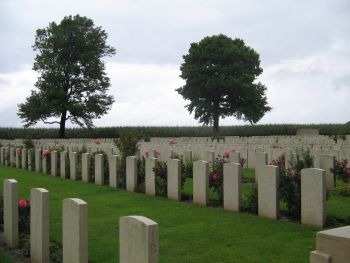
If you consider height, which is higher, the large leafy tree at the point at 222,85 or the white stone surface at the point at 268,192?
the large leafy tree at the point at 222,85

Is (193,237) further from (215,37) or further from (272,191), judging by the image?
(215,37)

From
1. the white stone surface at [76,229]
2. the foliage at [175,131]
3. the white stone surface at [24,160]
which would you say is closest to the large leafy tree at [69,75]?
the foliage at [175,131]

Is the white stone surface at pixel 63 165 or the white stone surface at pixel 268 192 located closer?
the white stone surface at pixel 268 192

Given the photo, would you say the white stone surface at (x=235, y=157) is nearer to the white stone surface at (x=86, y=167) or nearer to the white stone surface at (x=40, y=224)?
the white stone surface at (x=86, y=167)

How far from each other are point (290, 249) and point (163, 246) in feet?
5.06

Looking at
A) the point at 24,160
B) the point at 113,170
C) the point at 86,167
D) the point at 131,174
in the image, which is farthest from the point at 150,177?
the point at 24,160

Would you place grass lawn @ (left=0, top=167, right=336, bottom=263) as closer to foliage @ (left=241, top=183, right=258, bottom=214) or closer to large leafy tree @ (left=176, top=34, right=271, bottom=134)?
foliage @ (left=241, top=183, right=258, bottom=214)

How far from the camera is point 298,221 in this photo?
6.87 meters

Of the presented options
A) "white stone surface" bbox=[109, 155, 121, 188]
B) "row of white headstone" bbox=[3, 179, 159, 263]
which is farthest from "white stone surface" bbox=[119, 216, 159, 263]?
"white stone surface" bbox=[109, 155, 121, 188]

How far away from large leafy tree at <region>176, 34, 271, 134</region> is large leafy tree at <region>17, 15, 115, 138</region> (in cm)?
917

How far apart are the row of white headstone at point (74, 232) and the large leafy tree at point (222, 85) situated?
39.6m

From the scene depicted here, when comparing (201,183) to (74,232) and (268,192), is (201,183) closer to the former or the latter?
(268,192)

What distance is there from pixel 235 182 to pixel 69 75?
3661 cm

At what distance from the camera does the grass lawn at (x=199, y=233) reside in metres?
5.13
